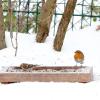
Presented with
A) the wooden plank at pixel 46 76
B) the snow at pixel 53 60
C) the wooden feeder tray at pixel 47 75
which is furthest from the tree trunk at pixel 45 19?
the wooden plank at pixel 46 76

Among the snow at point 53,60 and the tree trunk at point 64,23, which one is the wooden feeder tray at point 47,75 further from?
the tree trunk at point 64,23

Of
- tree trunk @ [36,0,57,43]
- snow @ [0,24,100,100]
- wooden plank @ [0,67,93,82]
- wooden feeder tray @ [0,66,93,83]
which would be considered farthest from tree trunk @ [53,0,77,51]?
wooden plank @ [0,67,93,82]

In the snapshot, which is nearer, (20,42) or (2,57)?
(2,57)

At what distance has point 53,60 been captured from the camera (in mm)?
9602

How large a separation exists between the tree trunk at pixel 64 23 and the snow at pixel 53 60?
0.56 ft

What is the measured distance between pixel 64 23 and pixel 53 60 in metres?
0.87

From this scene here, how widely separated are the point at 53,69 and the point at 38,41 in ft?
7.35

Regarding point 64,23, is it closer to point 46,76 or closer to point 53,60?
point 53,60

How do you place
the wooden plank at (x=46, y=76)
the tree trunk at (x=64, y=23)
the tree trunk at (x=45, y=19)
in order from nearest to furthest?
the wooden plank at (x=46, y=76) < the tree trunk at (x=64, y=23) < the tree trunk at (x=45, y=19)

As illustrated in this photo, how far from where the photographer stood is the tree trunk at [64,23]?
9.88m

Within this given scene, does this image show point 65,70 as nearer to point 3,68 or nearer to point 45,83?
point 45,83

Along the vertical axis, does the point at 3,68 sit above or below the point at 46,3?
below

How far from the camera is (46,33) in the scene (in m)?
10.4
